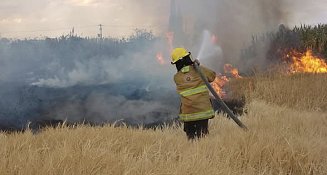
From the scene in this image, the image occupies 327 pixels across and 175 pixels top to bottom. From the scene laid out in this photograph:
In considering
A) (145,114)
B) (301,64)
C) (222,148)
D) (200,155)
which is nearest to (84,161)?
(200,155)

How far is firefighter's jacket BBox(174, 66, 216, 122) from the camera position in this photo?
7.53 meters

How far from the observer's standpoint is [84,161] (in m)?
4.73

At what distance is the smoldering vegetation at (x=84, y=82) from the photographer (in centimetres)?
1583

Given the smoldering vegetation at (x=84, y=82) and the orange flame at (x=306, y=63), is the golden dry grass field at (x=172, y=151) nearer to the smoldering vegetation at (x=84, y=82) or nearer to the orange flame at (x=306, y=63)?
the smoldering vegetation at (x=84, y=82)

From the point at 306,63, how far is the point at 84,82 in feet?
33.5

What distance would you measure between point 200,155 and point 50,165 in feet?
6.59

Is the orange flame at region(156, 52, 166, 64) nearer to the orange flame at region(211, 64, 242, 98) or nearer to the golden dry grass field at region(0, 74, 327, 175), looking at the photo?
the orange flame at region(211, 64, 242, 98)

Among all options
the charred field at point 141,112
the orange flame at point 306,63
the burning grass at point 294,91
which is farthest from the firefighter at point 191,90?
the orange flame at point 306,63

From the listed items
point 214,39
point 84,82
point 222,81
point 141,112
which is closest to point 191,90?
point 141,112

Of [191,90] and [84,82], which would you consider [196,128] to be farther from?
[84,82]

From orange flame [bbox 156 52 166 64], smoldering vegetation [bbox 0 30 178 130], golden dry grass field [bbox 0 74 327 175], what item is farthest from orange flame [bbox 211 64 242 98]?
golden dry grass field [bbox 0 74 327 175]

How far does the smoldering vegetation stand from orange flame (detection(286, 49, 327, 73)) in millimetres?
5467

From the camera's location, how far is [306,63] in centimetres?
2002

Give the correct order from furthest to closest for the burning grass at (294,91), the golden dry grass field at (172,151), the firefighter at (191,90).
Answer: the burning grass at (294,91), the firefighter at (191,90), the golden dry grass field at (172,151)
